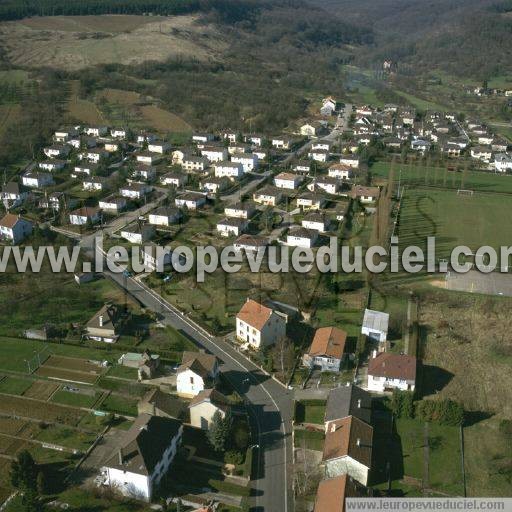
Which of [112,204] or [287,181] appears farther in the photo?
[287,181]

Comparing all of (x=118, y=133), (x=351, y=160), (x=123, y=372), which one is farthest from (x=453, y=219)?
(x=118, y=133)

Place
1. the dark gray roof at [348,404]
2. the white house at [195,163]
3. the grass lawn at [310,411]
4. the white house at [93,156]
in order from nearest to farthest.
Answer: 1. the dark gray roof at [348,404]
2. the grass lawn at [310,411]
3. the white house at [195,163]
4. the white house at [93,156]

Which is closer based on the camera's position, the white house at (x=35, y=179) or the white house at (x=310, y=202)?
the white house at (x=310, y=202)

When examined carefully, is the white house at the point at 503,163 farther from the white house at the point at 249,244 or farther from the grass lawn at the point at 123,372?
the grass lawn at the point at 123,372

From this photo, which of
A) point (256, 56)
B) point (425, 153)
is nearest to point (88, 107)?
point (425, 153)

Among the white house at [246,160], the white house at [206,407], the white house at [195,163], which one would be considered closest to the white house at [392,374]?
the white house at [206,407]

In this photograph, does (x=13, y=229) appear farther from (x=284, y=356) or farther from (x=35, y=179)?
(x=284, y=356)

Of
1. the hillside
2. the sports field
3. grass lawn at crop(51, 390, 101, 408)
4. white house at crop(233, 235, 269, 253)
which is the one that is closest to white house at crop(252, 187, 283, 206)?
white house at crop(233, 235, 269, 253)
